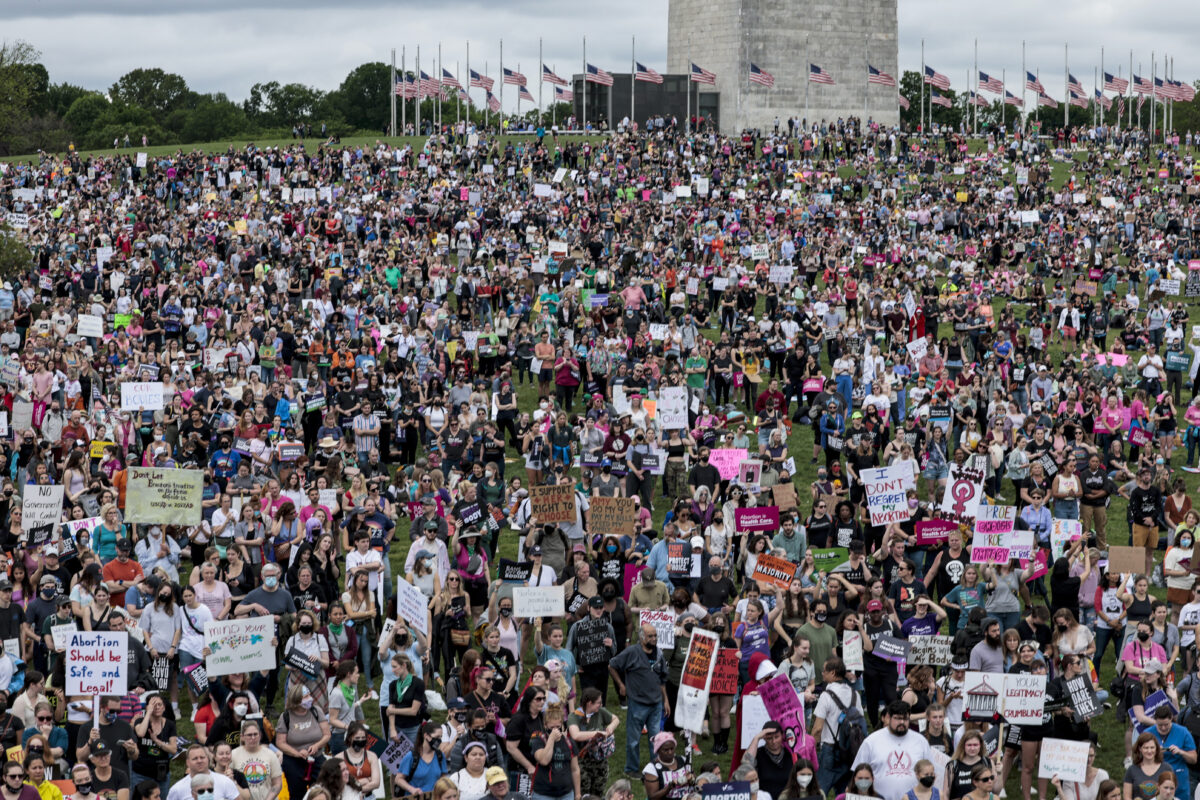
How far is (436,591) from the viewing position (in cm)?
1625

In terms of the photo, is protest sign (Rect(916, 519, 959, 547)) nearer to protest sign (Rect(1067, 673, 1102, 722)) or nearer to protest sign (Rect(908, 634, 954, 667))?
protest sign (Rect(908, 634, 954, 667))

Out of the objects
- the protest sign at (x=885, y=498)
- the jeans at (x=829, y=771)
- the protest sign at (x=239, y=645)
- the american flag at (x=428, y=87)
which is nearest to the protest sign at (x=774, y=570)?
the jeans at (x=829, y=771)

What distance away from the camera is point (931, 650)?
1498 cm

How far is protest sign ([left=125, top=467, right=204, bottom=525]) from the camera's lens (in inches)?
723

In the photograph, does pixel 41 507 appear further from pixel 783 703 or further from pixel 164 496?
pixel 783 703

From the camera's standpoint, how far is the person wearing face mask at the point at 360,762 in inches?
488

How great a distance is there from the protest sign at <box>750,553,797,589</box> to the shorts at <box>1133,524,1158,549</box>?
6137mm

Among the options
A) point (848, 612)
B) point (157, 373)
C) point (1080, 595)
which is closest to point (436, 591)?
point (848, 612)

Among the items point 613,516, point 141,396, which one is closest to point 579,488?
point 613,516

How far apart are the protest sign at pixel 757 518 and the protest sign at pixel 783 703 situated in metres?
5.42

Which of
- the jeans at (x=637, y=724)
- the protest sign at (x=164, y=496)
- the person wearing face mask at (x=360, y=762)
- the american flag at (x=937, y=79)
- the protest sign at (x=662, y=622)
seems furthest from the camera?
the american flag at (x=937, y=79)

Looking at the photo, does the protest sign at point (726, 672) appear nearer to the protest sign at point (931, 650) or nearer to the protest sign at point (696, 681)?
the protest sign at point (696, 681)

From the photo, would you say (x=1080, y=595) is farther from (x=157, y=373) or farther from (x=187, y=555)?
(x=157, y=373)

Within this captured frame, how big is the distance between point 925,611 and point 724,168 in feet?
147
